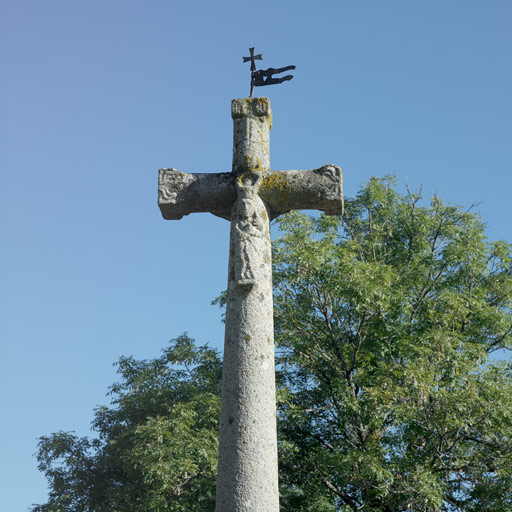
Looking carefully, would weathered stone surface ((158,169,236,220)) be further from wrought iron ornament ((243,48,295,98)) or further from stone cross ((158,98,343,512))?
wrought iron ornament ((243,48,295,98))

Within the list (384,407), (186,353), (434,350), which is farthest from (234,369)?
(186,353)

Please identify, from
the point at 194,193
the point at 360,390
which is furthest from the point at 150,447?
the point at 194,193

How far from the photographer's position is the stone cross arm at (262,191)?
743cm

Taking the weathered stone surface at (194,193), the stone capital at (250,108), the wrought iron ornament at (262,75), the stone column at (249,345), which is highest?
the wrought iron ornament at (262,75)

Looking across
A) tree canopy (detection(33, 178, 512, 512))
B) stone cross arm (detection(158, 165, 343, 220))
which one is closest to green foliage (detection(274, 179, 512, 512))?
tree canopy (detection(33, 178, 512, 512))

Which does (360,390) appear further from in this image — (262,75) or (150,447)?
(262,75)

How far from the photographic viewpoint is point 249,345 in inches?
257

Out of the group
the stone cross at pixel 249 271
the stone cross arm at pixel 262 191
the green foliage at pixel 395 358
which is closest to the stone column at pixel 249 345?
the stone cross at pixel 249 271

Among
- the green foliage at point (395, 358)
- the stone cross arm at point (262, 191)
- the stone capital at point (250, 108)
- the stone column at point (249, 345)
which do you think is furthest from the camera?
the green foliage at point (395, 358)

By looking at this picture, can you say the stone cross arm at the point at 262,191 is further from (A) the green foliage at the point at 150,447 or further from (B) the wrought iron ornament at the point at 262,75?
(A) the green foliage at the point at 150,447

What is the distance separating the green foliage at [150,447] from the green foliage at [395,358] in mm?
2060

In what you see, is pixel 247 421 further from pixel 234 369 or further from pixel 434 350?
pixel 434 350

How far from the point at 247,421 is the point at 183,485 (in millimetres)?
11396

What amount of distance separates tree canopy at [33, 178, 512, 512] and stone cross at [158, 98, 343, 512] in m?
8.70
